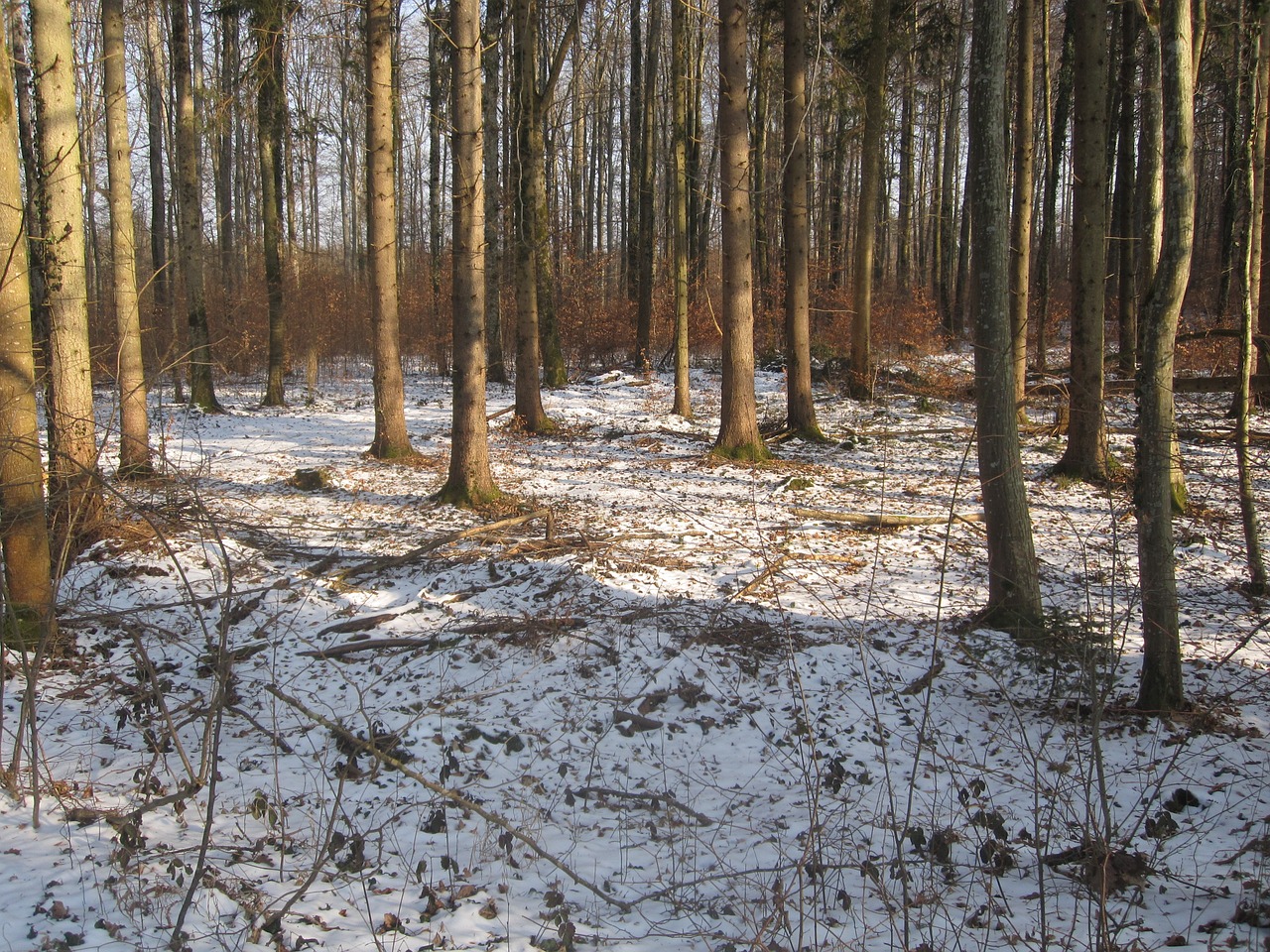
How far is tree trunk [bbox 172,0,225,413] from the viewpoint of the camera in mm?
13938

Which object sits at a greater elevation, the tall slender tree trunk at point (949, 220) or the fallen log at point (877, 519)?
the tall slender tree trunk at point (949, 220)

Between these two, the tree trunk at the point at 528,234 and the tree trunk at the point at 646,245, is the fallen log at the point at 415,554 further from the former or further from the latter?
the tree trunk at the point at 646,245

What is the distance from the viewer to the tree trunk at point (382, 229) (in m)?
9.95

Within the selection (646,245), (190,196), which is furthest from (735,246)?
(190,196)

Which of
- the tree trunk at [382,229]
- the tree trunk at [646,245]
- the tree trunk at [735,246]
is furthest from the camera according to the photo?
the tree trunk at [646,245]

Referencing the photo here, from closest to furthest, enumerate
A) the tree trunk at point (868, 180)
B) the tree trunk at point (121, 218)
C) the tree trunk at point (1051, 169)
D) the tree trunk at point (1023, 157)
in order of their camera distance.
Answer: the tree trunk at point (121, 218) → the tree trunk at point (1023, 157) → the tree trunk at point (868, 180) → the tree trunk at point (1051, 169)

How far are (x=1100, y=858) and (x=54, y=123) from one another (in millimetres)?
8360

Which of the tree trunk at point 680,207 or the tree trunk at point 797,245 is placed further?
the tree trunk at point 680,207

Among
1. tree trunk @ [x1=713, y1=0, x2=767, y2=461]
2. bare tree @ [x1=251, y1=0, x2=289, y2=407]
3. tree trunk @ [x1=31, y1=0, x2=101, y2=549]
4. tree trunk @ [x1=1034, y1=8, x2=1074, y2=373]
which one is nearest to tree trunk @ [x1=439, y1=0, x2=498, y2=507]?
tree trunk @ [x1=31, y1=0, x2=101, y2=549]

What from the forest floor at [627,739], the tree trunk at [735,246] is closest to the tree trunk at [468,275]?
the forest floor at [627,739]

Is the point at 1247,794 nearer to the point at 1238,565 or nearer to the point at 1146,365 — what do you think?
the point at 1146,365

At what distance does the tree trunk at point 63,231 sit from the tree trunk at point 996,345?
6295mm

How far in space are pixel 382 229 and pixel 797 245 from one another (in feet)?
19.4

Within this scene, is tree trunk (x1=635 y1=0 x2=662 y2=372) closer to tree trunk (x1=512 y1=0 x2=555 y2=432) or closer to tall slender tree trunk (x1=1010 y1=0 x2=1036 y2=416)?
tree trunk (x1=512 y1=0 x2=555 y2=432)
